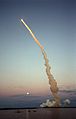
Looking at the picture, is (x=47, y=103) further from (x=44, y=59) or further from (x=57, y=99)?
(x=44, y=59)

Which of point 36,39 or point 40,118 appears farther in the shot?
point 36,39

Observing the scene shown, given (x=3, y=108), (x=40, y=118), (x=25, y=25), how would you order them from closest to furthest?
1. (x=40, y=118)
2. (x=3, y=108)
3. (x=25, y=25)

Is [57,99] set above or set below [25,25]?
below

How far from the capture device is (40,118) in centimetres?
676

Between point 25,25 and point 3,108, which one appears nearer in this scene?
point 3,108

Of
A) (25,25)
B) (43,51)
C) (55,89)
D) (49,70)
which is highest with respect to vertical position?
(25,25)

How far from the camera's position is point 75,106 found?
1102 cm

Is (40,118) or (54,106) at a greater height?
(54,106)

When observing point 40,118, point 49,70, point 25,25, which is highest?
point 25,25

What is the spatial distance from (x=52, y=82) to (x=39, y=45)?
1857 millimetres

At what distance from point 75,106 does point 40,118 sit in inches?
180

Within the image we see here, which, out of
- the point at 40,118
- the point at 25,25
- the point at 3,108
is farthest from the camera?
the point at 25,25

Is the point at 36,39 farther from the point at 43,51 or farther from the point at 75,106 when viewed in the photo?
the point at 75,106

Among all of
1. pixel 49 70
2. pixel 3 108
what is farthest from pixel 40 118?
pixel 49 70
